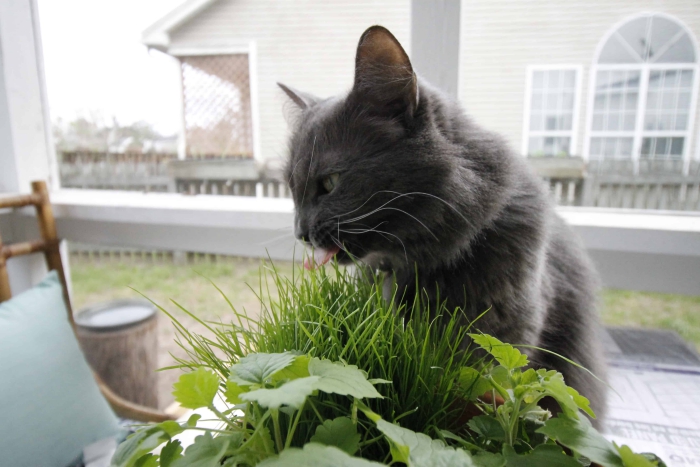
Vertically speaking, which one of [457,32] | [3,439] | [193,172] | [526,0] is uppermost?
[526,0]

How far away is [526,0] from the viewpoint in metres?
1.10

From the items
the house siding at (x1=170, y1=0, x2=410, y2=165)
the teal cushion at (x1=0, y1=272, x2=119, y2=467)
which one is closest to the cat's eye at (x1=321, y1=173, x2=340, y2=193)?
the house siding at (x1=170, y1=0, x2=410, y2=165)

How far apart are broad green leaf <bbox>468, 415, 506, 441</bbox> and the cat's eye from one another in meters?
0.37

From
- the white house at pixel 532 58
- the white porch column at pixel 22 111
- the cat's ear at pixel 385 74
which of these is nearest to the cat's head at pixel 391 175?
the cat's ear at pixel 385 74

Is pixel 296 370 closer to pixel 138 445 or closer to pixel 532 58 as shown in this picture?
pixel 138 445

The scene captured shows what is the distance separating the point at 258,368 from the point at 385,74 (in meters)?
0.41

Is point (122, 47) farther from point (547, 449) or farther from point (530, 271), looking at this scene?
point (547, 449)

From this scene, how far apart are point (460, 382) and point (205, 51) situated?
4.35 ft

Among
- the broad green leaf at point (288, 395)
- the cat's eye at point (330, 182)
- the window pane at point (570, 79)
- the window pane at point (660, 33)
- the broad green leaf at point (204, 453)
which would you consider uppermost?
the window pane at point (660, 33)

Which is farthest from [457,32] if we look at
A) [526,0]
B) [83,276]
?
[83,276]

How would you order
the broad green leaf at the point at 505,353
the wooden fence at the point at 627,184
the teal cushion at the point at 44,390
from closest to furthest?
the broad green leaf at the point at 505,353, the teal cushion at the point at 44,390, the wooden fence at the point at 627,184

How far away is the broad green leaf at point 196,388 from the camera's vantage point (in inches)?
12.4

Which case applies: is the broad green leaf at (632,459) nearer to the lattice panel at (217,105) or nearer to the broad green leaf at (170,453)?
the broad green leaf at (170,453)

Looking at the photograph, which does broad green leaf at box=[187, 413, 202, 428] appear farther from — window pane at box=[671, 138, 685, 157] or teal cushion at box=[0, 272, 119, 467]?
window pane at box=[671, 138, 685, 157]
